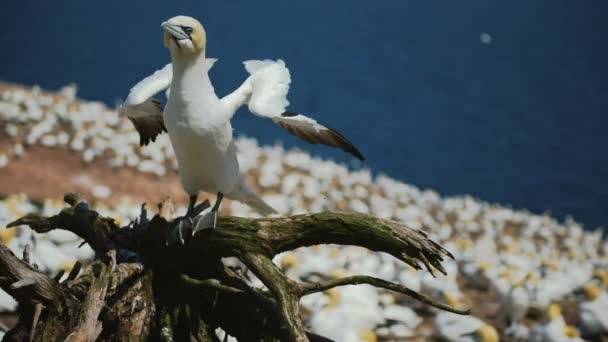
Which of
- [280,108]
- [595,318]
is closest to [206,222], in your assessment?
[280,108]

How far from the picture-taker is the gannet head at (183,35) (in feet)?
10.8

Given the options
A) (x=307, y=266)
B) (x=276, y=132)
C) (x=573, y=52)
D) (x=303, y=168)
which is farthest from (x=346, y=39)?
(x=307, y=266)

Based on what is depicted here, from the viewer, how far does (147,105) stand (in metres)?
4.04

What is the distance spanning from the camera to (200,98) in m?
3.42

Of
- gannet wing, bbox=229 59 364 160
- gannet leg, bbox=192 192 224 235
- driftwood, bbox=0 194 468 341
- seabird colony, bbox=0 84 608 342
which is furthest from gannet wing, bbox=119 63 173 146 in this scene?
seabird colony, bbox=0 84 608 342

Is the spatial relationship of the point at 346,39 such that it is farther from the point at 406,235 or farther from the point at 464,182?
the point at 406,235

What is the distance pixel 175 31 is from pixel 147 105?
868 millimetres

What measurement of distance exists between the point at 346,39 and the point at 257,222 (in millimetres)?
87805

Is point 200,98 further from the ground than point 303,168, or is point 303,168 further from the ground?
point 303,168

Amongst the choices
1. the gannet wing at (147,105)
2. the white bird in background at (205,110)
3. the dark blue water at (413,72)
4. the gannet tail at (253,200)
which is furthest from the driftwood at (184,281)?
the dark blue water at (413,72)

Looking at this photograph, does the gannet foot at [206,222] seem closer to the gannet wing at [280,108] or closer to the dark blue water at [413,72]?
the gannet wing at [280,108]

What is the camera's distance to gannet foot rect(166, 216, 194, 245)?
3.70 meters

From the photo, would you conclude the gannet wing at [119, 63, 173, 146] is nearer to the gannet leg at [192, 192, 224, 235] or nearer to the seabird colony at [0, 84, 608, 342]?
the gannet leg at [192, 192, 224, 235]

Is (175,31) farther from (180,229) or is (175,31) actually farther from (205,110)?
(180,229)
